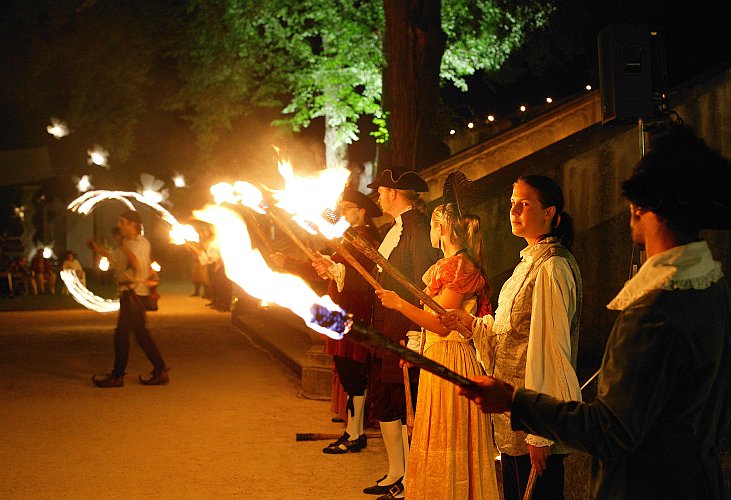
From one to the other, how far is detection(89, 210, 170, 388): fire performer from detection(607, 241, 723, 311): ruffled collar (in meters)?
9.35

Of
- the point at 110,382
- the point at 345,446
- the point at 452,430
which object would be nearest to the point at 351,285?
the point at 345,446

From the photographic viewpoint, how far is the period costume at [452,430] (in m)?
4.87

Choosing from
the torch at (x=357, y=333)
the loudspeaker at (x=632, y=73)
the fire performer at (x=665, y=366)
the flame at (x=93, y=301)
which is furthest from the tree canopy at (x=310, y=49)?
the torch at (x=357, y=333)

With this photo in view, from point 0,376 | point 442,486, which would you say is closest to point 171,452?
point 442,486

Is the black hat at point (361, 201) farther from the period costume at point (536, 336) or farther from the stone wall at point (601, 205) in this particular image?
the period costume at point (536, 336)

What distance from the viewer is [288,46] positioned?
2544 cm

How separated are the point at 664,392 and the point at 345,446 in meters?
5.68

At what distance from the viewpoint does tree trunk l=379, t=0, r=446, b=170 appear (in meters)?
15.3

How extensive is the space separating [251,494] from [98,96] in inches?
1042

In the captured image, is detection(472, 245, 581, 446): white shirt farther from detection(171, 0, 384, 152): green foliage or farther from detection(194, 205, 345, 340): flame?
detection(171, 0, 384, 152): green foliage

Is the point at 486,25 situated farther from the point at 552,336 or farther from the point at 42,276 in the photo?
the point at 552,336

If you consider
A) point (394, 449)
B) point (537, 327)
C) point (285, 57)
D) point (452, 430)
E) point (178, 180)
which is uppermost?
point (285, 57)

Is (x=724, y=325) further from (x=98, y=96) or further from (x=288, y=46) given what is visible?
(x=98, y=96)

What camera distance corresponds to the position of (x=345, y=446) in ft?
25.7
